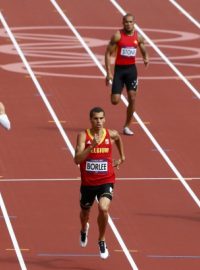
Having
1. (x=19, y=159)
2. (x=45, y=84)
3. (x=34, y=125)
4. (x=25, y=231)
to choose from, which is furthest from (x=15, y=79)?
(x=25, y=231)

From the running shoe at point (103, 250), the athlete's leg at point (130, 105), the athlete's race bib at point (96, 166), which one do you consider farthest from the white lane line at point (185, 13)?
the running shoe at point (103, 250)

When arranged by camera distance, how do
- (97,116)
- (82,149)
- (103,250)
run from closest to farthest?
(97,116)
(82,149)
(103,250)

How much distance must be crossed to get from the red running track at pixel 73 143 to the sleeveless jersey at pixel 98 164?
1.04 meters

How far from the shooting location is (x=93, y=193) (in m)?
17.4

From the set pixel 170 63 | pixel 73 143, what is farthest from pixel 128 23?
pixel 170 63

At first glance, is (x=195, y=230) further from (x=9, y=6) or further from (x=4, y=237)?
(x=9, y=6)

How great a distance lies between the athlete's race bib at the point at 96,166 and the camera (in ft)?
56.2

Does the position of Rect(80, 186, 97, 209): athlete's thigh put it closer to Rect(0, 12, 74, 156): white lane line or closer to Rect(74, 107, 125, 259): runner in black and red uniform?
Rect(74, 107, 125, 259): runner in black and red uniform

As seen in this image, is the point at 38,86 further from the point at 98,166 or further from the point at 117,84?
the point at 98,166

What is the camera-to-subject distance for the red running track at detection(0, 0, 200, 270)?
18172mm

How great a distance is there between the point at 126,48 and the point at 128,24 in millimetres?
460

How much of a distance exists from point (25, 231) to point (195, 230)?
228cm

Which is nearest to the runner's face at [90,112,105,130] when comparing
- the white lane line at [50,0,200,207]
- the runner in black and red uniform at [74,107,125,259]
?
the runner in black and red uniform at [74,107,125,259]

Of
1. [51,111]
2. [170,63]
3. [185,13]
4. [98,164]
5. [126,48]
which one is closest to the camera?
[98,164]
